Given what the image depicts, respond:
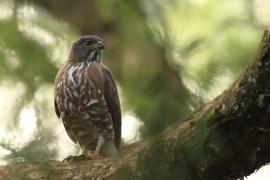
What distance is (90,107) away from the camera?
657cm

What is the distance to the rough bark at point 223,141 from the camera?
2.30 metres

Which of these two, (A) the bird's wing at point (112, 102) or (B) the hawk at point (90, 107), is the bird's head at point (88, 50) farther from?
(A) the bird's wing at point (112, 102)

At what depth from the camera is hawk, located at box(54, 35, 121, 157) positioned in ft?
21.4

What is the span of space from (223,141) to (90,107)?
4.46m

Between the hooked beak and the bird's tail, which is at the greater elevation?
the hooked beak

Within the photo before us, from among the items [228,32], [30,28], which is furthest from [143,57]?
[228,32]

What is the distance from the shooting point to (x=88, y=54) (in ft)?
23.6

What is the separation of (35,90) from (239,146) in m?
1.49

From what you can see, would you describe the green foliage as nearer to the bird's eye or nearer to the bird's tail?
the bird's tail

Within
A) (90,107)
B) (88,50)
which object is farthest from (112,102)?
(88,50)

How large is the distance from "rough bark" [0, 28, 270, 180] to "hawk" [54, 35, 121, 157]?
295cm

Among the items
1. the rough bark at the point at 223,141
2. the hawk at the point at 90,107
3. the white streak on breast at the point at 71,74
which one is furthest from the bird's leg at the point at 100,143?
the rough bark at the point at 223,141

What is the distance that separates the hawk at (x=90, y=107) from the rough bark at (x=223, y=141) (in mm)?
2951

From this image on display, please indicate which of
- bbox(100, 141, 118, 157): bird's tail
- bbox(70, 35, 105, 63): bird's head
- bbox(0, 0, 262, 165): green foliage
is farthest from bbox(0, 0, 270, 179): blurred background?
bbox(70, 35, 105, 63): bird's head
